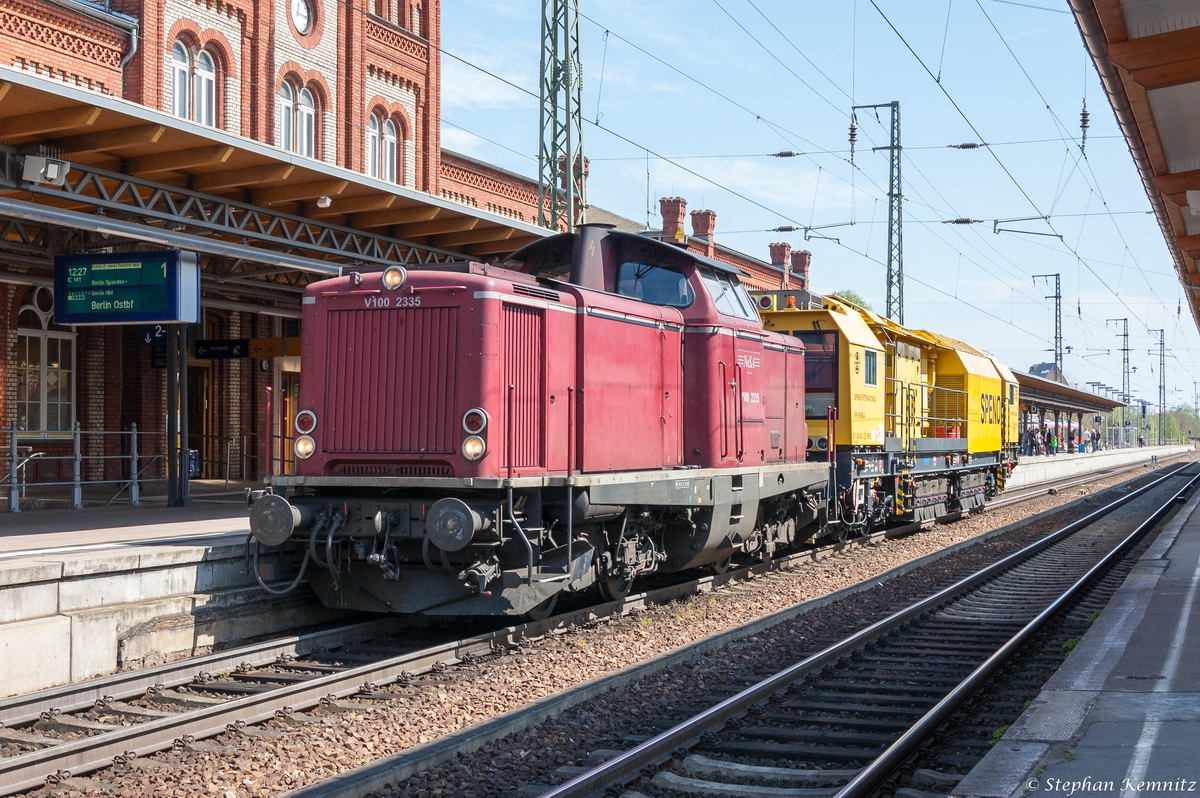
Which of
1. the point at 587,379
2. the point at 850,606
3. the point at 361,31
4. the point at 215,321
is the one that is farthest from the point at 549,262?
the point at 361,31

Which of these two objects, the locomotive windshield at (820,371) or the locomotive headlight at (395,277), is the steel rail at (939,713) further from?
the locomotive headlight at (395,277)

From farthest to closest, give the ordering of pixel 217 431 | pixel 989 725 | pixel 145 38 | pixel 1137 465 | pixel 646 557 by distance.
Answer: pixel 1137 465
pixel 217 431
pixel 145 38
pixel 646 557
pixel 989 725

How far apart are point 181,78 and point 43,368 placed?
23.6 ft

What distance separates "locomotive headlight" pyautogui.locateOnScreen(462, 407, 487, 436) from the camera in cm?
819

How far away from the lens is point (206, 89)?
74.8 ft

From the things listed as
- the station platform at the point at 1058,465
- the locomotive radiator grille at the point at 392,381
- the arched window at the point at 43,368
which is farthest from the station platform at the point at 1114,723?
the station platform at the point at 1058,465

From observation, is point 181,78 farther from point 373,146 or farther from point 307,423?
point 307,423

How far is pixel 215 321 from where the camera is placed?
21.9m

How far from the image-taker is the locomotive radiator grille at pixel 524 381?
845 centimetres

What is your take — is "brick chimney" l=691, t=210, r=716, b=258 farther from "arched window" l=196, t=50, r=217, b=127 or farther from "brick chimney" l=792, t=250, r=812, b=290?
"arched window" l=196, t=50, r=217, b=127

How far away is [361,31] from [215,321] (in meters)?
9.14

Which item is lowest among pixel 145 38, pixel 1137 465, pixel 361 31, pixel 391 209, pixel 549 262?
pixel 1137 465

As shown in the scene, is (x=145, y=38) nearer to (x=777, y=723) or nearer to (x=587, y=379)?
(x=587, y=379)

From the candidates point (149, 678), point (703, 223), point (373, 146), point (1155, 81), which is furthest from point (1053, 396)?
point (149, 678)
